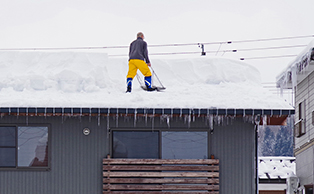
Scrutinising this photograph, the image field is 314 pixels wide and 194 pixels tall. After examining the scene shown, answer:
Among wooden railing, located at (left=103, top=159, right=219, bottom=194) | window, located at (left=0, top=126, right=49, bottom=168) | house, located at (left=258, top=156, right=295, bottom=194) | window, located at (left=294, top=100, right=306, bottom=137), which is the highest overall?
window, located at (left=294, top=100, right=306, bottom=137)

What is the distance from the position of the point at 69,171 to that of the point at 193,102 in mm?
3074

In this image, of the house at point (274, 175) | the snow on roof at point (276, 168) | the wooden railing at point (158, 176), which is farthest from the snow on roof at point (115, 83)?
the snow on roof at point (276, 168)

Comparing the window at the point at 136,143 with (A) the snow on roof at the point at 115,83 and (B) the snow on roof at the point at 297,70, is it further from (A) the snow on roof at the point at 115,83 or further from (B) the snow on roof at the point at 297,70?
(B) the snow on roof at the point at 297,70

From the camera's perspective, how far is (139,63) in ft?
46.8

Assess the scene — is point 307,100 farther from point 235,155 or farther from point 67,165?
point 67,165

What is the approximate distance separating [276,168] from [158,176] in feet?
35.6

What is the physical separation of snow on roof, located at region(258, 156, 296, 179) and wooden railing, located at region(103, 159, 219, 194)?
8.94 metres

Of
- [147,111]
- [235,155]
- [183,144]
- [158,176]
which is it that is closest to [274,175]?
[235,155]

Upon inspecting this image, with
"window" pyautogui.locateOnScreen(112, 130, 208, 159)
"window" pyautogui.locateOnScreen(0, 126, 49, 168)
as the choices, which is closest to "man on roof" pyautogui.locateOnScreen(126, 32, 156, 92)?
"window" pyautogui.locateOnScreen(112, 130, 208, 159)

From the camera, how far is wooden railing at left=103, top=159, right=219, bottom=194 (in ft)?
43.6

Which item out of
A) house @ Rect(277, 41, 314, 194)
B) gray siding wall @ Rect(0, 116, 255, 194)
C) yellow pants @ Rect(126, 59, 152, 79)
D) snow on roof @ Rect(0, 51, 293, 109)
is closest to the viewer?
snow on roof @ Rect(0, 51, 293, 109)

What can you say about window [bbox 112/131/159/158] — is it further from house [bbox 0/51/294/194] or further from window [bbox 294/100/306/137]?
window [bbox 294/100/306/137]

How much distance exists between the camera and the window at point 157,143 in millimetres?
13688

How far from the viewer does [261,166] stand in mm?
23078
